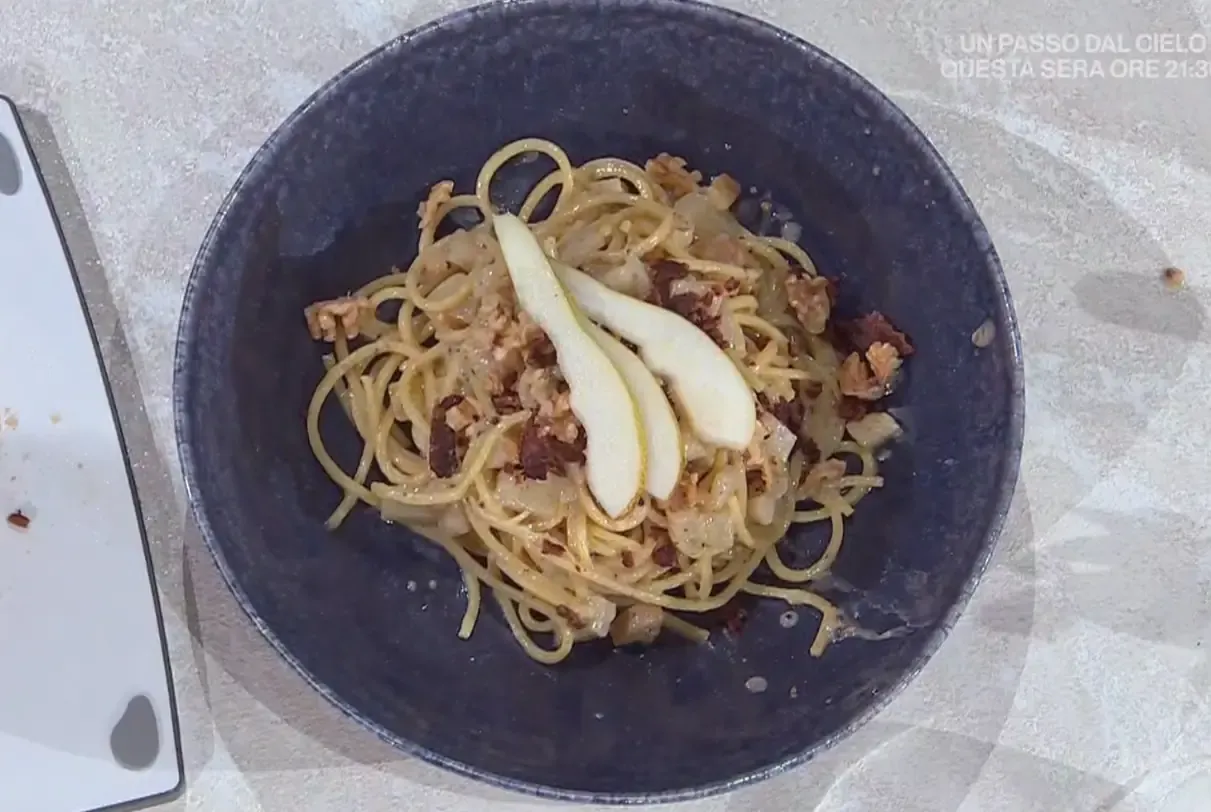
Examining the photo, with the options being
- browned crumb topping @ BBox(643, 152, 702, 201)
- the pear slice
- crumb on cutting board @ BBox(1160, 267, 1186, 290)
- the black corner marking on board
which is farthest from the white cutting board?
crumb on cutting board @ BBox(1160, 267, 1186, 290)

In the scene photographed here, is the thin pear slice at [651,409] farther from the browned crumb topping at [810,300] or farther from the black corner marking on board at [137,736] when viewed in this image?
the black corner marking on board at [137,736]

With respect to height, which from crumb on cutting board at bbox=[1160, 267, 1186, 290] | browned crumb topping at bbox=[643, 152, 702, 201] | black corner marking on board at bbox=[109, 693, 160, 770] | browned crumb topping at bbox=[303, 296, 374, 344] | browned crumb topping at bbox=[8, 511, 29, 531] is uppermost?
browned crumb topping at bbox=[303, 296, 374, 344]

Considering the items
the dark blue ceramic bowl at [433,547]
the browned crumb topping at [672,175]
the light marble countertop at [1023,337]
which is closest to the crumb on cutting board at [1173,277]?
the light marble countertop at [1023,337]

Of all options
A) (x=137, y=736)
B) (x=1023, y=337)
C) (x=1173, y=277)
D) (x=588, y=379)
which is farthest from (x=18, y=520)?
(x=1173, y=277)

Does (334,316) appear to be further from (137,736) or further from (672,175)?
(137,736)

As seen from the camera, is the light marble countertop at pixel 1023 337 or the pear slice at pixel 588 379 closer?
the pear slice at pixel 588 379

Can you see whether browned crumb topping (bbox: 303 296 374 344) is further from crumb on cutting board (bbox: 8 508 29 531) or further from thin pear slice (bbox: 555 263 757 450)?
crumb on cutting board (bbox: 8 508 29 531)

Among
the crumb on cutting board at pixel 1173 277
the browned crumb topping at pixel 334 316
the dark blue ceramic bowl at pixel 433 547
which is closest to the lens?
the dark blue ceramic bowl at pixel 433 547
